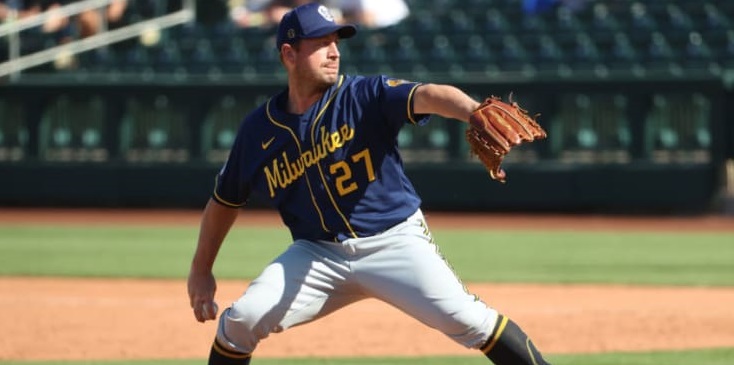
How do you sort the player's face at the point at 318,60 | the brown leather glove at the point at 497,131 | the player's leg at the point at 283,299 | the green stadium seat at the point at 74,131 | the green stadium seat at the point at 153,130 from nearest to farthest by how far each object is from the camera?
the brown leather glove at the point at 497,131 → the player's leg at the point at 283,299 → the player's face at the point at 318,60 → the green stadium seat at the point at 153,130 → the green stadium seat at the point at 74,131

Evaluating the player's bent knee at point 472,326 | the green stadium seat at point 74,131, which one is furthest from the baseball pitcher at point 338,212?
the green stadium seat at point 74,131

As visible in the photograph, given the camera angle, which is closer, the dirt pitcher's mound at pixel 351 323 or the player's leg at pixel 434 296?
the player's leg at pixel 434 296

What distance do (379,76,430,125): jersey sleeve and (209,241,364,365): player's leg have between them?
0.57 m

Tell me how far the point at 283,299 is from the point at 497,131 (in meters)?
1.03

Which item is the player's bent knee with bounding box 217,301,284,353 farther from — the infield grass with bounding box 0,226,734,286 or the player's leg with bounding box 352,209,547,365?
the infield grass with bounding box 0,226,734,286

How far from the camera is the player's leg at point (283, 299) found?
4.61 metres

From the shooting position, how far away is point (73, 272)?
36.7ft

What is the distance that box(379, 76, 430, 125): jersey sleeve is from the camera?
450cm

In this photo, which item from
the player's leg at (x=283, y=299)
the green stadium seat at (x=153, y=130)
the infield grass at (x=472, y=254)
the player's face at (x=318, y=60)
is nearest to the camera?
the player's leg at (x=283, y=299)

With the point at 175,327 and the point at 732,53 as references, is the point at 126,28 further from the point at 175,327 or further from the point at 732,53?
the point at 175,327

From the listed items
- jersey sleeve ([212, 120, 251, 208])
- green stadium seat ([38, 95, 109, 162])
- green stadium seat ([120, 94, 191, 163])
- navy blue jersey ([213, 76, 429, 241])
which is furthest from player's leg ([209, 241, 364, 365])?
green stadium seat ([38, 95, 109, 162])

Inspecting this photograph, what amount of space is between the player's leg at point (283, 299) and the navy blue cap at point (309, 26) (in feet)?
2.51

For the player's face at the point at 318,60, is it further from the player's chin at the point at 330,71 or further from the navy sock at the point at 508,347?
the navy sock at the point at 508,347

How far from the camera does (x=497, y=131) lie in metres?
4.18
